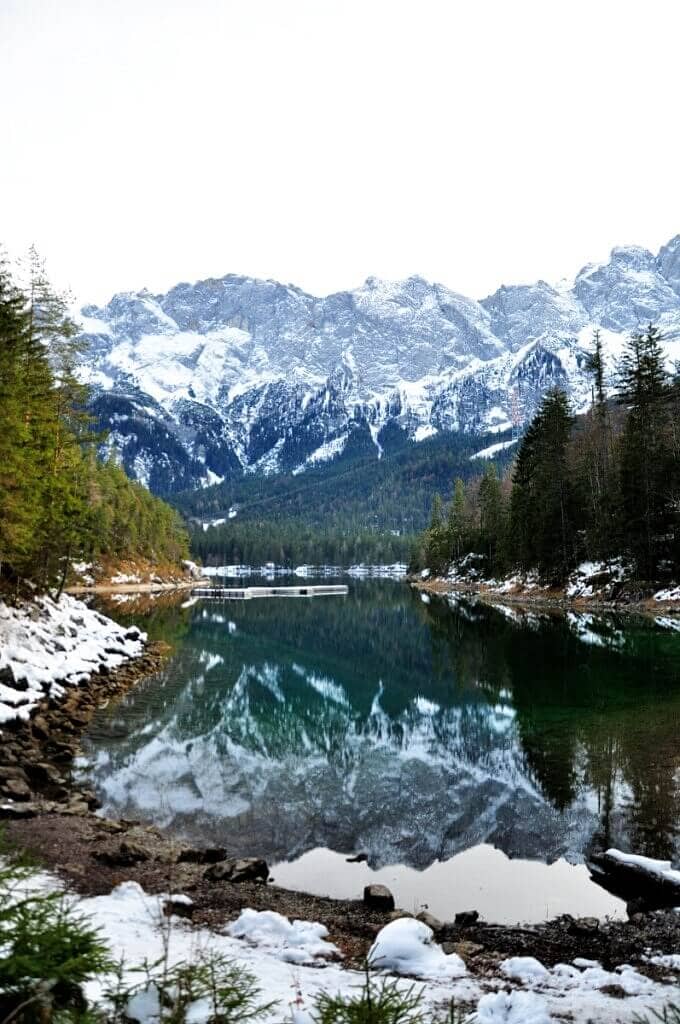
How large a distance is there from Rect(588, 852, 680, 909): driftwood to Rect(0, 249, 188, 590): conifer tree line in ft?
67.7

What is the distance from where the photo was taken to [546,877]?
1127 centimetres

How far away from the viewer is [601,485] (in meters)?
66.6

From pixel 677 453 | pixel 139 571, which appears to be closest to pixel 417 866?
pixel 677 453

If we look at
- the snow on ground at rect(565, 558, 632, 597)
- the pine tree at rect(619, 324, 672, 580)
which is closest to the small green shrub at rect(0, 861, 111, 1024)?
the pine tree at rect(619, 324, 672, 580)

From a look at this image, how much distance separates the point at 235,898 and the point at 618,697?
19.0 metres

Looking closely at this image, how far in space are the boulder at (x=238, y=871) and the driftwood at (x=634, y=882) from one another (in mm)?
5579

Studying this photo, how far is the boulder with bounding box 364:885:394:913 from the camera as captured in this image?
9.84 m

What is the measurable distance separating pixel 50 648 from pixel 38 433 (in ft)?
31.0

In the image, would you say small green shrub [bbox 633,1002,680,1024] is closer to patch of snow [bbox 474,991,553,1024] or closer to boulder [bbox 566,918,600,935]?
patch of snow [bbox 474,991,553,1024]

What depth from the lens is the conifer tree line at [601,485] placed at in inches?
2157

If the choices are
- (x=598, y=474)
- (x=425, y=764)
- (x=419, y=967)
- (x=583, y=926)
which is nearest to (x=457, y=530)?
(x=598, y=474)

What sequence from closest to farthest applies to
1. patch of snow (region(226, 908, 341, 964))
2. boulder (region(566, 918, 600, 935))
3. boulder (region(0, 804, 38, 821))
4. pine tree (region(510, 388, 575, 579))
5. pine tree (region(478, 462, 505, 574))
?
1. patch of snow (region(226, 908, 341, 964))
2. boulder (region(566, 918, 600, 935))
3. boulder (region(0, 804, 38, 821))
4. pine tree (region(510, 388, 575, 579))
5. pine tree (region(478, 462, 505, 574))

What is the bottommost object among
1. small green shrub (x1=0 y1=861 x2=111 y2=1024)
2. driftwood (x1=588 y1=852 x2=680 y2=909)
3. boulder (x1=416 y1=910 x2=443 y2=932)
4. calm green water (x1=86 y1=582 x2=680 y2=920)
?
calm green water (x1=86 y1=582 x2=680 y2=920)

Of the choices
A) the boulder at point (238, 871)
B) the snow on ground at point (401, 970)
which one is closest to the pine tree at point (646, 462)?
the boulder at point (238, 871)
